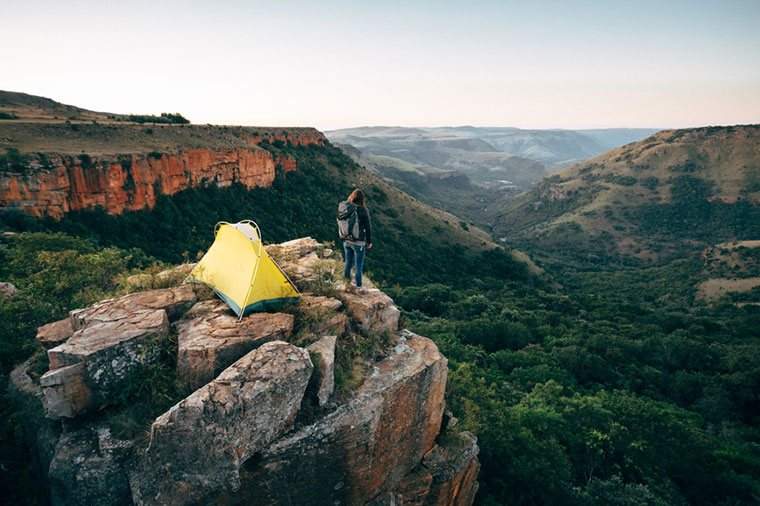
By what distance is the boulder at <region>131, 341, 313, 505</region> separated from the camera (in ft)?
19.6

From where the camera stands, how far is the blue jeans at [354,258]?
10055 millimetres

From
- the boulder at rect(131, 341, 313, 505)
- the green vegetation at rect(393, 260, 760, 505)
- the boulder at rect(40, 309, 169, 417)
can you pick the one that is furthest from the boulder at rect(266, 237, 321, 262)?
the green vegetation at rect(393, 260, 760, 505)

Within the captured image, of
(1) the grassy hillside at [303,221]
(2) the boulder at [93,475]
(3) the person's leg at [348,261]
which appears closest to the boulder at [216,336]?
(2) the boulder at [93,475]

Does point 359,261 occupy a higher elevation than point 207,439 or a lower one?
higher

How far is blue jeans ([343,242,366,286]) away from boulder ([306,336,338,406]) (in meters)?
2.93

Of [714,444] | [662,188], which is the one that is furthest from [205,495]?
[662,188]

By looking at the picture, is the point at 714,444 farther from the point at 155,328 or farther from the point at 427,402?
the point at 155,328

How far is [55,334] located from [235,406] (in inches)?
189

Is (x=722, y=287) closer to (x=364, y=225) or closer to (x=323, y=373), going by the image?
(x=364, y=225)

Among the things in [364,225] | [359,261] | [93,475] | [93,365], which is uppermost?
[364,225]

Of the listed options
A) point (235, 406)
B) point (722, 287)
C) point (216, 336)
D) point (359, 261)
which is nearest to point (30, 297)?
point (216, 336)

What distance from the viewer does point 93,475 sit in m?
6.18

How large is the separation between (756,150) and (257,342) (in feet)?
455

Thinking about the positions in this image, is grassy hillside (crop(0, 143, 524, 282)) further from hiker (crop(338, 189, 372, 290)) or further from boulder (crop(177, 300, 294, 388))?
boulder (crop(177, 300, 294, 388))
